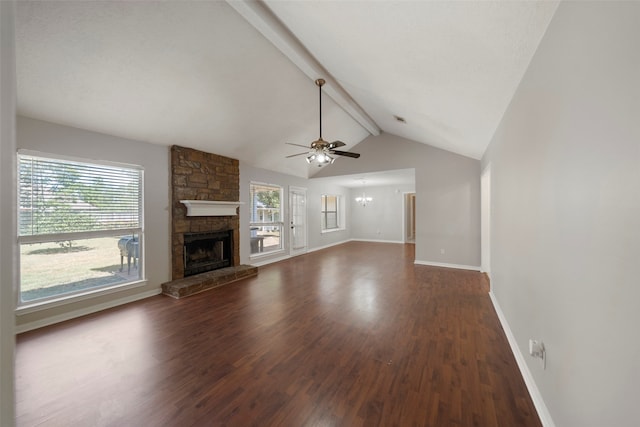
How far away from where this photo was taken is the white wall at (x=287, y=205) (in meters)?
5.64

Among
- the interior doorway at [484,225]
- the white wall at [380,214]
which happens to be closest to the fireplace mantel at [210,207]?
the interior doorway at [484,225]

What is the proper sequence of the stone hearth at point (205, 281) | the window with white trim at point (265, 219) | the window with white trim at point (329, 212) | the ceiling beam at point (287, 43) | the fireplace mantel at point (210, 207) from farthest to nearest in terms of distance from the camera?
the window with white trim at point (329, 212), the window with white trim at point (265, 219), the fireplace mantel at point (210, 207), the stone hearth at point (205, 281), the ceiling beam at point (287, 43)

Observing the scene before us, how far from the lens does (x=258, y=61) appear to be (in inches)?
120

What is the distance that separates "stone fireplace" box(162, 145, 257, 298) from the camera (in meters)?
4.18

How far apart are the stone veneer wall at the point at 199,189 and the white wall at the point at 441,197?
3623 mm

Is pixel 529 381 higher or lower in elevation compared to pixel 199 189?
lower

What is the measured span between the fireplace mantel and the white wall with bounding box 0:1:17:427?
403 centimetres

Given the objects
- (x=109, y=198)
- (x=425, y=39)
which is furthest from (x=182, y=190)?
(x=425, y=39)

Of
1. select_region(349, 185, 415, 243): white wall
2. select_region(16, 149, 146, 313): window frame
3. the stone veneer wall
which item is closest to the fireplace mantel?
the stone veneer wall

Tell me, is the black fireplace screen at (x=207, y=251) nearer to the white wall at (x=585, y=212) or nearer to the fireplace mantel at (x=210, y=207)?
the fireplace mantel at (x=210, y=207)

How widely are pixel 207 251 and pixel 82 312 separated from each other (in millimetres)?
1989

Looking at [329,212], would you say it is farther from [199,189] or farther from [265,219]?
[199,189]

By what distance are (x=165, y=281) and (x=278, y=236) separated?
304 cm

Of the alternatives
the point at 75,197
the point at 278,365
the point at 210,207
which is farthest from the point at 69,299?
the point at 278,365
